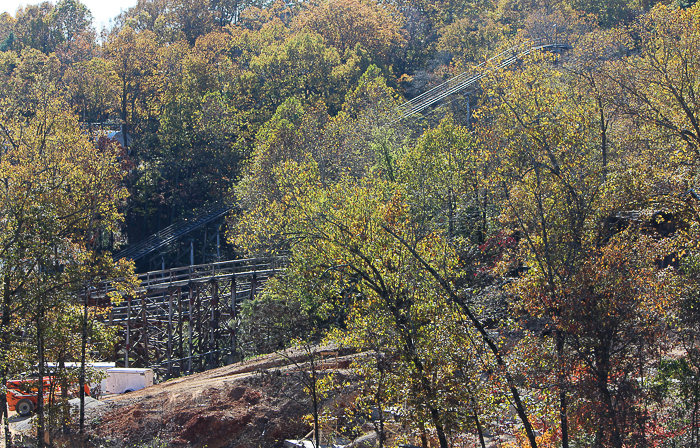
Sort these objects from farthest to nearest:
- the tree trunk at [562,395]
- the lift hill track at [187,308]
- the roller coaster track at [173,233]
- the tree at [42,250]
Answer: the roller coaster track at [173,233] → the lift hill track at [187,308] → the tree at [42,250] → the tree trunk at [562,395]

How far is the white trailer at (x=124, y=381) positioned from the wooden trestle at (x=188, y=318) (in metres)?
2.15

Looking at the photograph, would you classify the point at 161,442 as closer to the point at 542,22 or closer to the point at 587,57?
the point at 587,57

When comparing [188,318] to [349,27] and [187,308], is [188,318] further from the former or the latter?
[349,27]

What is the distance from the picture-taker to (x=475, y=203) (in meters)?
27.2

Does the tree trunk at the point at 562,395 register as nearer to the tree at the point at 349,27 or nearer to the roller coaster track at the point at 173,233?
the roller coaster track at the point at 173,233

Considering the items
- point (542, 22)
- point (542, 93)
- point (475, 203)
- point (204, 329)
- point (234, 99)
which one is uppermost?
point (542, 22)

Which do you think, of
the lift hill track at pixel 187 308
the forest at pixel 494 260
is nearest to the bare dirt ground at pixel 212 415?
the forest at pixel 494 260

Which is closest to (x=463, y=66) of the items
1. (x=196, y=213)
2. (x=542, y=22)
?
(x=542, y=22)

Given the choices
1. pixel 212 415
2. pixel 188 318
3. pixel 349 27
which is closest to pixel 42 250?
pixel 212 415

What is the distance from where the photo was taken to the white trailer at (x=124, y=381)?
25.2m

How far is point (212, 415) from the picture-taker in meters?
20.7

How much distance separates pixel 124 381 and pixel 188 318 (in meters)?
8.65

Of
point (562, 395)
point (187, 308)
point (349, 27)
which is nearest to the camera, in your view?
point (562, 395)

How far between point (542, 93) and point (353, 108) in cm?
3055
